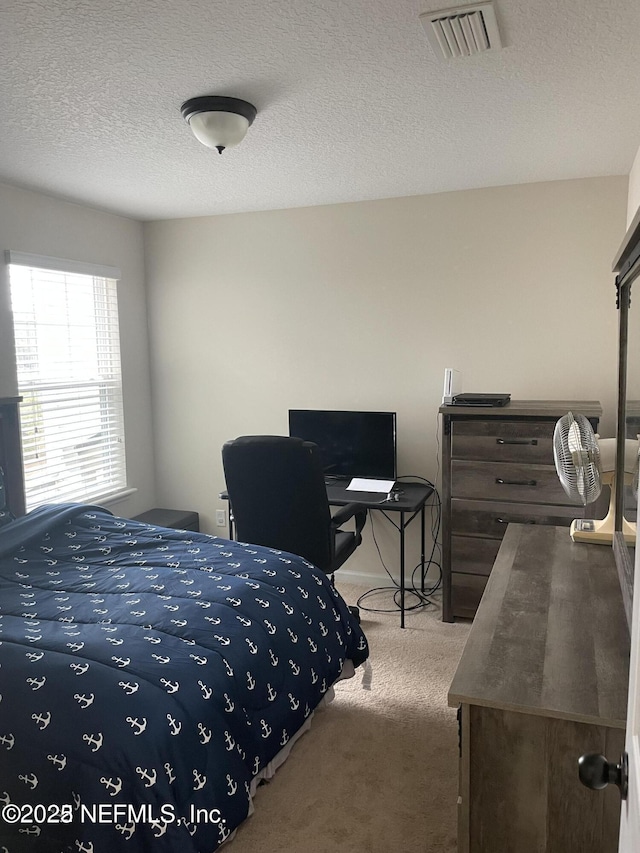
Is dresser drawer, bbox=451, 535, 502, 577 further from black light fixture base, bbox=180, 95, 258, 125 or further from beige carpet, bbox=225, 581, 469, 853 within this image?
black light fixture base, bbox=180, 95, 258, 125

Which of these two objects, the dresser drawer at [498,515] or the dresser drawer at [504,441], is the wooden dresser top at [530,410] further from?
the dresser drawer at [498,515]

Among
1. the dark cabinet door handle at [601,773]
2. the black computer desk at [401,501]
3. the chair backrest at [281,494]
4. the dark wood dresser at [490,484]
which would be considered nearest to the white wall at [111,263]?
the black computer desk at [401,501]

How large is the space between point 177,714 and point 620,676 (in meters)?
1.11

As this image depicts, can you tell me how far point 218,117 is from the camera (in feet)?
7.85

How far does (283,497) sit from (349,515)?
0.36 metres

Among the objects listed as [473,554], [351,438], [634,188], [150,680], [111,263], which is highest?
[634,188]

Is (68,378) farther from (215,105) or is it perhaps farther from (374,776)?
(374,776)

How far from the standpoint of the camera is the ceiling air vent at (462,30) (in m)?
1.77

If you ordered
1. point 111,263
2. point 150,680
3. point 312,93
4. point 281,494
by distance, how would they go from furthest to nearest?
1. point 111,263
2. point 281,494
3. point 312,93
4. point 150,680

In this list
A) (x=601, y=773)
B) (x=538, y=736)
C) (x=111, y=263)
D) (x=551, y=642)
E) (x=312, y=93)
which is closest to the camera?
(x=601, y=773)

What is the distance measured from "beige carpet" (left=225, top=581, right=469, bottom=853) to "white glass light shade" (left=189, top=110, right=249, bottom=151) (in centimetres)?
232

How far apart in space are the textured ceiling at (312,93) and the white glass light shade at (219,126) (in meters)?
0.09

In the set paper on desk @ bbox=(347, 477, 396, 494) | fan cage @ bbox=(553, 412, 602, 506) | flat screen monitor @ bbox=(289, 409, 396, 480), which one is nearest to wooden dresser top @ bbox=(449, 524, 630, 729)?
fan cage @ bbox=(553, 412, 602, 506)

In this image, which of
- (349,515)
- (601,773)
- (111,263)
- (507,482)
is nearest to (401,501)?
(349,515)
